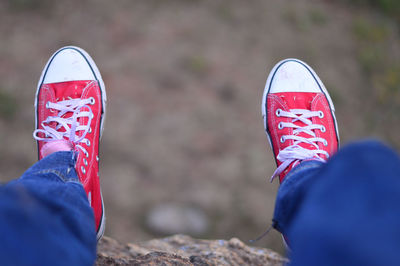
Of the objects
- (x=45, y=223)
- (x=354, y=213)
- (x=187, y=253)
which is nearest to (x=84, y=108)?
(x=187, y=253)

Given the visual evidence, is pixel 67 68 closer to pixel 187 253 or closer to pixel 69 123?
pixel 69 123

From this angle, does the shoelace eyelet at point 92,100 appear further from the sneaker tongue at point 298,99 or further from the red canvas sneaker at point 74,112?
the sneaker tongue at point 298,99

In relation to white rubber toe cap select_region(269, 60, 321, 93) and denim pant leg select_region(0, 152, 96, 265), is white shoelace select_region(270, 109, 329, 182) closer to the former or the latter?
white rubber toe cap select_region(269, 60, 321, 93)

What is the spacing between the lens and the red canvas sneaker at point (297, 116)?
4.40ft

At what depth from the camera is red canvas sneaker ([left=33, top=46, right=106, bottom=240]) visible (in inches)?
48.0

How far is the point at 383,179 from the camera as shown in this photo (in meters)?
0.63

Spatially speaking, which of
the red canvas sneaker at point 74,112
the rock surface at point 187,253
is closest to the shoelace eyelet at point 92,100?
the red canvas sneaker at point 74,112

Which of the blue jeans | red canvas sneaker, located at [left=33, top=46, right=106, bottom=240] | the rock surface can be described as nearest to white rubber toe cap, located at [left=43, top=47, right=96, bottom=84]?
red canvas sneaker, located at [left=33, top=46, right=106, bottom=240]

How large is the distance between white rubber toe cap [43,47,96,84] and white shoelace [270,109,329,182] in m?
0.89

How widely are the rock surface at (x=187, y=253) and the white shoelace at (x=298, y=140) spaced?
31 cm

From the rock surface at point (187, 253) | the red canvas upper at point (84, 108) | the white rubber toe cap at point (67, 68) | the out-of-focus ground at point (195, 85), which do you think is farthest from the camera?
the out-of-focus ground at point (195, 85)

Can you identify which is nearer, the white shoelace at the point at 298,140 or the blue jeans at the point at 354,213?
the blue jeans at the point at 354,213

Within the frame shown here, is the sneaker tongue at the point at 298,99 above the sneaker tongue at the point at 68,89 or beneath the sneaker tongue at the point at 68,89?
beneath

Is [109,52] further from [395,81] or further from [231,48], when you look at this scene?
[395,81]
